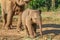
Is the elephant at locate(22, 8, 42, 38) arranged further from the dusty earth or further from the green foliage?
the green foliage

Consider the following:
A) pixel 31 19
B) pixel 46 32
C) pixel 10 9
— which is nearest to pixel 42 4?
pixel 10 9

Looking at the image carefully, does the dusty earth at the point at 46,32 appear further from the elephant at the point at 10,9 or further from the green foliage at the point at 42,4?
the green foliage at the point at 42,4

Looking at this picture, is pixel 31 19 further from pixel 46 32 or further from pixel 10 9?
pixel 10 9

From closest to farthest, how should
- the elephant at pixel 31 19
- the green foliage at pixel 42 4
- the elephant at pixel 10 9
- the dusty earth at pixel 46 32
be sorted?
1. the elephant at pixel 31 19
2. the dusty earth at pixel 46 32
3. the elephant at pixel 10 9
4. the green foliage at pixel 42 4

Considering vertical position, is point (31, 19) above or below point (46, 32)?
above

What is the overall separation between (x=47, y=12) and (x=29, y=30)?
626cm

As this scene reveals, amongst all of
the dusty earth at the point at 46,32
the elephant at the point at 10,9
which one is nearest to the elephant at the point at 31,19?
the dusty earth at the point at 46,32

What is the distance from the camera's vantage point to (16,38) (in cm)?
1052

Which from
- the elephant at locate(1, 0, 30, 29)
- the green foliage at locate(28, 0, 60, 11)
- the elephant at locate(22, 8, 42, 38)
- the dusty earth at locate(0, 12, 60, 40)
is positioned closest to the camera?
the elephant at locate(22, 8, 42, 38)

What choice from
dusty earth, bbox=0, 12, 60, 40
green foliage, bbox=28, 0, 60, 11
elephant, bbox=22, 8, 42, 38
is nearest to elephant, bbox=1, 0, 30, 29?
dusty earth, bbox=0, 12, 60, 40

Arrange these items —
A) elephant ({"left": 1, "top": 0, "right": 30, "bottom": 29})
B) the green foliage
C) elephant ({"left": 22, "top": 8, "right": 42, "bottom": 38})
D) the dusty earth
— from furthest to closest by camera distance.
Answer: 1. the green foliage
2. elephant ({"left": 1, "top": 0, "right": 30, "bottom": 29})
3. the dusty earth
4. elephant ({"left": 22, "top": 8, "right": 42, "bottom": 38})

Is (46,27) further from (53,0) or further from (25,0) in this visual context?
(53,0)

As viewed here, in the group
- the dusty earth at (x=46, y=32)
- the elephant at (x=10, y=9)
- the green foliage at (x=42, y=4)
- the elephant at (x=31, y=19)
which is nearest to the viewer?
the elephant at (x=31, y=19)

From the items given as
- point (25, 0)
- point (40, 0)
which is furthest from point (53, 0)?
point (25, 0)
